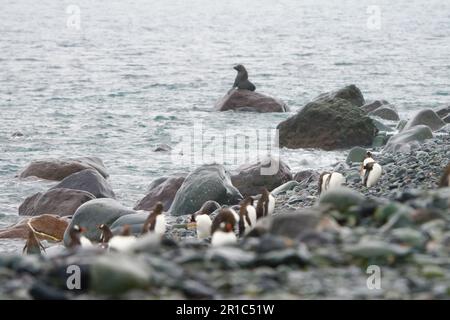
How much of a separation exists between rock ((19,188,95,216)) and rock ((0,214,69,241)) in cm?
141

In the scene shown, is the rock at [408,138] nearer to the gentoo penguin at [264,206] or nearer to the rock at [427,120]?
the rock at [427,120]

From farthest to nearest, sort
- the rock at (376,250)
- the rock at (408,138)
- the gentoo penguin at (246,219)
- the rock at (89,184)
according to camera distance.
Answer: the rock at (408,138) < the rock at (89,184) < the gentoo penguin at (246,219) < the rock at (376,250)

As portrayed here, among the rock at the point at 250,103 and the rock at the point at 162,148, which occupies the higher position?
the rock at the point at 250,103

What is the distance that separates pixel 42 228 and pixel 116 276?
371 inches

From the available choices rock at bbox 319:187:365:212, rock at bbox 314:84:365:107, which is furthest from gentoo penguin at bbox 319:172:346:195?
rock at bbox 314:84:365:107

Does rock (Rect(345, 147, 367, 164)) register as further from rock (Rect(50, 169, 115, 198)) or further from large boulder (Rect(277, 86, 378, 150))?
rock (Rect(50, 169, 115, 198))

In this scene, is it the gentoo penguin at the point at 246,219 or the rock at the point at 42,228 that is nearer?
the gentoo penguin at the point at 246,219

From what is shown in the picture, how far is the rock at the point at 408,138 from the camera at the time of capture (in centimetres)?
2219

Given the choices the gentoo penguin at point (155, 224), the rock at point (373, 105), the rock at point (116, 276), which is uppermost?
the rock at point (116, 276)

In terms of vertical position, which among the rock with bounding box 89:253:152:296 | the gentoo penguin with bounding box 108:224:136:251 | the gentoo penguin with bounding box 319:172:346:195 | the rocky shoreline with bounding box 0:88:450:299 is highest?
the rock with bounding box 89:253:152:296

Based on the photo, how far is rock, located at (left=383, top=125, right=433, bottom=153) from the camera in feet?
72.8

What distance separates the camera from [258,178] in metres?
19.9

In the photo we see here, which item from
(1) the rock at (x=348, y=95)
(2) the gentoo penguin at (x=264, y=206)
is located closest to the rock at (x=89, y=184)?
(2) the gentoo penguin at (x=264, y=206)

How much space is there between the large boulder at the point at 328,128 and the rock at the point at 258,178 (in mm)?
5145
